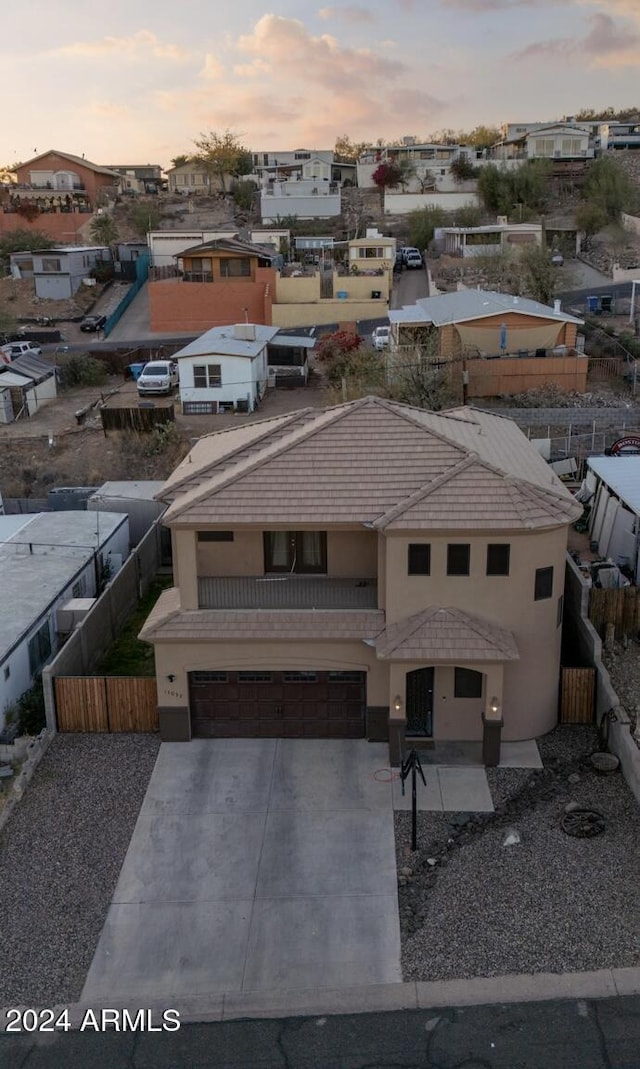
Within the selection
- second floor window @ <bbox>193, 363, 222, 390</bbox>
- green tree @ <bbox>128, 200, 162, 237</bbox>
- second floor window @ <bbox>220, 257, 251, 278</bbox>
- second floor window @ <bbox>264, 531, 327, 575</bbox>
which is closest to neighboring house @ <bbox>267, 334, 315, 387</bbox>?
second floor window @ <bbox>193, 363, 222, 390</bbox>

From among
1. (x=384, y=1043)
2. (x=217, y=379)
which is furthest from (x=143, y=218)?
(x=384, y=1043)

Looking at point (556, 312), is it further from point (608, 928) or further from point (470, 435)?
point (608, 928)

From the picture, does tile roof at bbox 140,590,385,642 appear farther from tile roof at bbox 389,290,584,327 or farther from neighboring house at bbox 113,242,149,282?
neighboring house at bbox 113,242,149,282

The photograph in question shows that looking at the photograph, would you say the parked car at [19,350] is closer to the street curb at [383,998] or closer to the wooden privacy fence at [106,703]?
the wooden privacy fence at [106,703]

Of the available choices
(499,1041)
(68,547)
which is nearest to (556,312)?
(68,547)

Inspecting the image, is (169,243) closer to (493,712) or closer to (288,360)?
(288,360)

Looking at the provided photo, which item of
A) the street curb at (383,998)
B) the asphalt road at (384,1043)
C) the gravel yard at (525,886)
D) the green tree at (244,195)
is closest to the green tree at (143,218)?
the green tree at (244,195)

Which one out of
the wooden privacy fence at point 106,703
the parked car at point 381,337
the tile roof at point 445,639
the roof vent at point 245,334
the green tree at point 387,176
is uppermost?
the green tree at point 387,176
